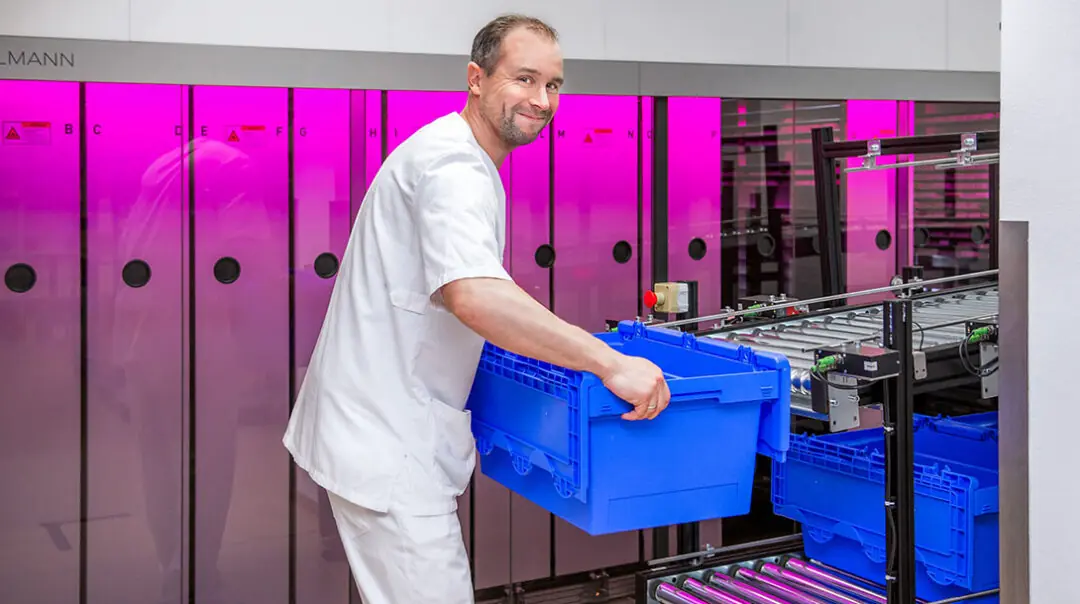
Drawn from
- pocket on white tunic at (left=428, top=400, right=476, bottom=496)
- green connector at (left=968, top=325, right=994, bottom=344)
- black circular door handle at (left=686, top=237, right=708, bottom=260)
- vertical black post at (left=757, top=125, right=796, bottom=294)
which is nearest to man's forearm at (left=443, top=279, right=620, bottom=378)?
pocket on white tunic at (left=428, top=400, right=476, bottom=496)

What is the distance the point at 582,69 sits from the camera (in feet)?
11.9

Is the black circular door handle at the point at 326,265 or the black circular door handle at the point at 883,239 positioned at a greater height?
the black circular door handle at the point at 883,239

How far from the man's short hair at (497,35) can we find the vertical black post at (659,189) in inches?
63.6

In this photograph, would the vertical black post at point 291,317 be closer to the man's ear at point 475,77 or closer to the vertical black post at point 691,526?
the vertical black post at point 691,526

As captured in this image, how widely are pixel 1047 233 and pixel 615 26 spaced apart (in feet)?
6.83

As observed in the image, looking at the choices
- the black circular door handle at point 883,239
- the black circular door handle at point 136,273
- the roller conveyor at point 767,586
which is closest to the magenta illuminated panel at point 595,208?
the black circular door handle at point 883,239

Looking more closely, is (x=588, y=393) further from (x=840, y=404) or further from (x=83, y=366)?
(x=83, y=366)

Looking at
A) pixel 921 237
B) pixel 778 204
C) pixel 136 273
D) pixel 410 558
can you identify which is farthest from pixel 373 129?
pixel 921 237

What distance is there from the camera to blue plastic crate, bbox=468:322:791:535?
190cm

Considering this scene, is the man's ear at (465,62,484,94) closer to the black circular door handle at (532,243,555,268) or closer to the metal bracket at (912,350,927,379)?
the metal bracket at (912,350,927,379)

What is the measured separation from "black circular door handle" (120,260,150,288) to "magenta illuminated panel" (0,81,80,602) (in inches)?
4.9

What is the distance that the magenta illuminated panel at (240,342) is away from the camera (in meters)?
3.27

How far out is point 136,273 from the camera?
320cm

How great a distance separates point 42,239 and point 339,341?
1.38 meters
